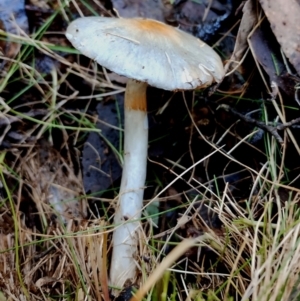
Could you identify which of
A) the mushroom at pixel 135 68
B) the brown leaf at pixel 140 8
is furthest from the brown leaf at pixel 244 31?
the brown leaf at pixel 140 8

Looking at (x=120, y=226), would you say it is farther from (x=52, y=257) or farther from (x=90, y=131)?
(x=90, y=131)

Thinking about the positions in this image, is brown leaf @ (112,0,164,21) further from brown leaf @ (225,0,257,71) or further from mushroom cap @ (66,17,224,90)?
mushroom cap @ (66,17,224,90)

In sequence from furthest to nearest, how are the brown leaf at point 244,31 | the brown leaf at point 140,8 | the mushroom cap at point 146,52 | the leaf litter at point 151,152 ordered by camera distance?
1. the brown leaf at point 140,8
2. the brown leaf at point 244,31
3. the leaf litter at point 151,152
4. the mushroom cap at point 146,52

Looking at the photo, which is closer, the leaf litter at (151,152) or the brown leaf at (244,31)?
the leaf litter at (151,152)

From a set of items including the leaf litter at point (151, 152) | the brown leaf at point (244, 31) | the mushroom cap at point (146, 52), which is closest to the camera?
the mushroom cap at point (146, 52)

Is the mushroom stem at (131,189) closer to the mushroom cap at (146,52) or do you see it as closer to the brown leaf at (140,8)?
the mushroom cap at (146,52)

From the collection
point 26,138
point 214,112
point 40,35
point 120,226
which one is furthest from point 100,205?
point 40,35

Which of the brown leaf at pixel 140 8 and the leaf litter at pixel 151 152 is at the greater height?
the brown leaf at pixel 140 8

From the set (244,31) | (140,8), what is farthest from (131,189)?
(140,8)

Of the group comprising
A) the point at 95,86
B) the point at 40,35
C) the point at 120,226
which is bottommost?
the point at 120,226
